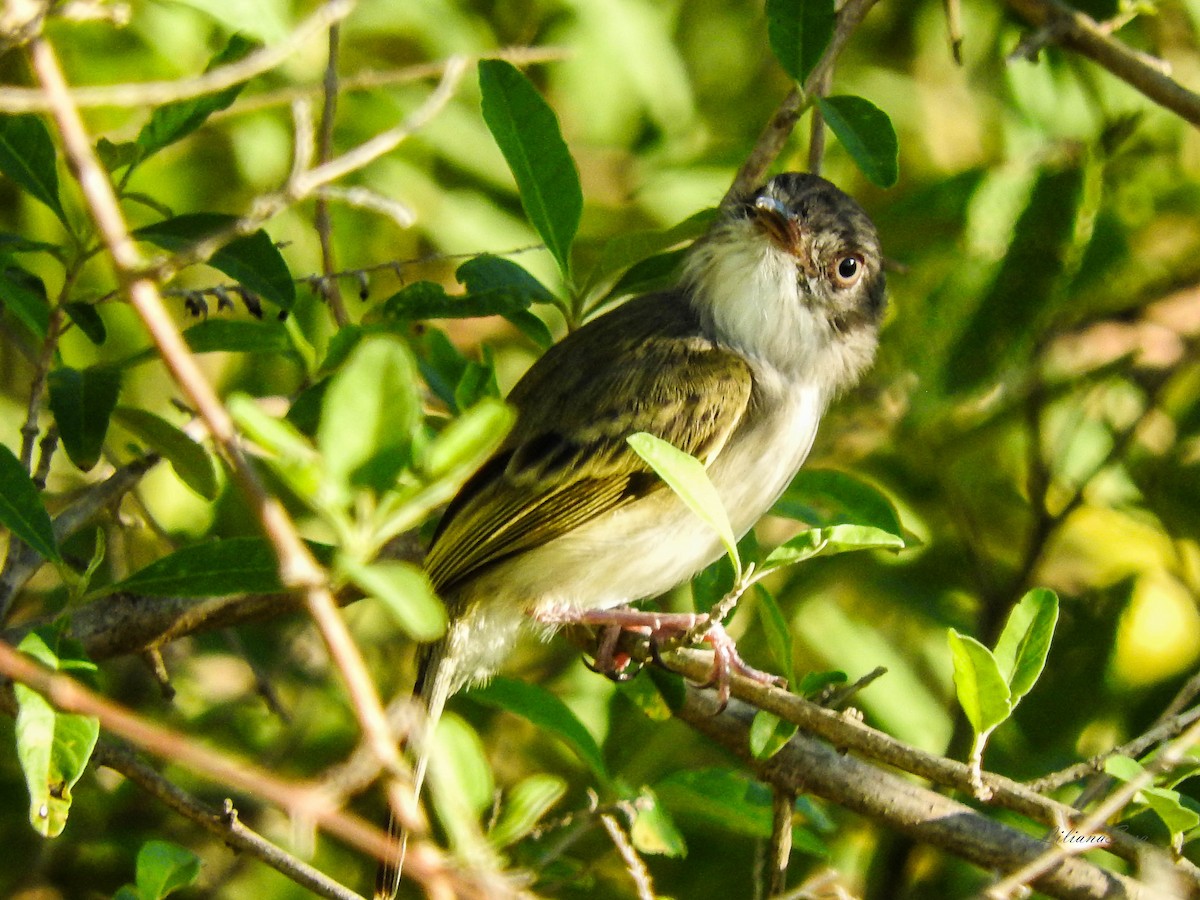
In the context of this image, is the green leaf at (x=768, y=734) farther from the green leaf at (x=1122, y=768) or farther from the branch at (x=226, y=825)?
the branch at (x=226, y=825)

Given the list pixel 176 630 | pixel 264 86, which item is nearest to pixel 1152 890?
pixel 176 630

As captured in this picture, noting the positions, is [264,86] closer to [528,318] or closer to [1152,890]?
[528,318]

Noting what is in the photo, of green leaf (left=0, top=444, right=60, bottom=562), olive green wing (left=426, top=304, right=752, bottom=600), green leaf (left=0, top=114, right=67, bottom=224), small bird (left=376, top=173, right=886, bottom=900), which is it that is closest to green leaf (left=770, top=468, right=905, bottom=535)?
small bird (left=376, top=173, right=886, bottom=900)

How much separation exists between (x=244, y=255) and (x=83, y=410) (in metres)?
0.40

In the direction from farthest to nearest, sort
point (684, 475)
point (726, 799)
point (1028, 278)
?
point (1028, 278)
point (726, 799)
point (684, 475)

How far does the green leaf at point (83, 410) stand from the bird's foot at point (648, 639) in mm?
1102

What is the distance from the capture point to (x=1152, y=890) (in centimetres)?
227

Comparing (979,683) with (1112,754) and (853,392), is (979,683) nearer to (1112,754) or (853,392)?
(1112,754)

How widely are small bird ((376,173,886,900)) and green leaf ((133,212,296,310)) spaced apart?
33.9 inches

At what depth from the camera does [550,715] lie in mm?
2973

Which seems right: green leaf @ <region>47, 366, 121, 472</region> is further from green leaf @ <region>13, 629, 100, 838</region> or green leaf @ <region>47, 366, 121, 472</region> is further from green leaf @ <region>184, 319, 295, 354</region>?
green leaf @ <region>13, 629, 100, 838</region>

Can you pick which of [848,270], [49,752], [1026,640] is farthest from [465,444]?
[848,270]

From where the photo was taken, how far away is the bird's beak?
362cm

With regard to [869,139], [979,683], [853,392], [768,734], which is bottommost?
[853,392]
